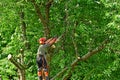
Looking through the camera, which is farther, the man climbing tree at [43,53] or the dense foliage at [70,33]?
the dense foliage at [70,33]

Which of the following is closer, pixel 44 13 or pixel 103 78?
pixel 44 13

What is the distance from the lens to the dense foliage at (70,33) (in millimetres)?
11453

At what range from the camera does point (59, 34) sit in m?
12.6

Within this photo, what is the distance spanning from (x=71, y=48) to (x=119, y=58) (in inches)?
77.2

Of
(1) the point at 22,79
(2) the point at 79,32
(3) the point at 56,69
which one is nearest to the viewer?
(1) the point at 22,79

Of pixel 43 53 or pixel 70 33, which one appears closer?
pixel 43 53

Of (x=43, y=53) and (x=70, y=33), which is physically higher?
(x=70, y=33)

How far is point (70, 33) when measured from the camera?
11.7 metres

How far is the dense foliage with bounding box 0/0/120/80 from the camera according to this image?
1145 cm

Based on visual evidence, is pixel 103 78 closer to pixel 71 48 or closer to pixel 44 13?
pixel 71 48

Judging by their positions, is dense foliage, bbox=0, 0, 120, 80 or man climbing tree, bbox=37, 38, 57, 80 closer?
man climbing tree, bbox=37, 38, 57, 80

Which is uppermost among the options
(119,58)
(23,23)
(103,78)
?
(23,23)

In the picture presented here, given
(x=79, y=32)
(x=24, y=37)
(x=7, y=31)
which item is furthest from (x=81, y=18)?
(x=7, y=31)

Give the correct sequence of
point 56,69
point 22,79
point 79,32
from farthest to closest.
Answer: point 56,69
point 79,32
point 22,79
